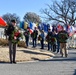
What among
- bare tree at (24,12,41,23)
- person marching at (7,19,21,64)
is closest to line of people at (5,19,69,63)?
person marching at (7,19,21,64)

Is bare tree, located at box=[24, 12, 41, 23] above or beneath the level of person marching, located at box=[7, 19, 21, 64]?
above

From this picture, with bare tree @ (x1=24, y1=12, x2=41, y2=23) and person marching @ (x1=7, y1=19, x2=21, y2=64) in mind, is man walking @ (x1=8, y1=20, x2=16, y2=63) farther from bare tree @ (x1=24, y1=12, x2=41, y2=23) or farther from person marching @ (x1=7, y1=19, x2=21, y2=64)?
bare tree @ (x1=24, y1=12, x2=41, y2=23)

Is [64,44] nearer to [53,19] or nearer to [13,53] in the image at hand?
[13,53]

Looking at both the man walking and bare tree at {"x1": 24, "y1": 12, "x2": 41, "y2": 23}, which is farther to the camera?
bare tree at {"x1": 24, "y1": 12, "x2": 41, "y2": 23}

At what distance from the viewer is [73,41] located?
39.1 meters

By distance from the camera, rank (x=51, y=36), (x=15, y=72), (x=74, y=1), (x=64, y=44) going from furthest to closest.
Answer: (x=74, y=1) < (x=51, y=36) < (x=64, y=44) < (x=15, y=72)

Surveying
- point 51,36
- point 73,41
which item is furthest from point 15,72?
point 73,41

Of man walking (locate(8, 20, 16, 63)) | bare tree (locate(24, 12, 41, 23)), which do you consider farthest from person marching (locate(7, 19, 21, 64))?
bare tree (locate(24, 12, 41, 23))

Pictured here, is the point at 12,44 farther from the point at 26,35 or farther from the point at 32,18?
the point at 32,18

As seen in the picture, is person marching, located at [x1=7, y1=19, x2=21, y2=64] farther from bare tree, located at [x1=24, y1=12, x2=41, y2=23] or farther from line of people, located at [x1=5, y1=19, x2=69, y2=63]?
bare tree, located at [x1=24, y1=12, x2=41, y2=23]

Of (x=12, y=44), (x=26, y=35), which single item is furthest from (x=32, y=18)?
(x=12, y=44)

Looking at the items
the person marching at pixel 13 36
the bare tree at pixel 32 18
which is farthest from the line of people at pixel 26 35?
the bare tree at pixel 32 18

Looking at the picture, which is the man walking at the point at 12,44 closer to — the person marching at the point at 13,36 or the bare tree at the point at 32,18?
the person marching at the point at 13,36

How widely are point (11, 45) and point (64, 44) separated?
5356 millimetres
